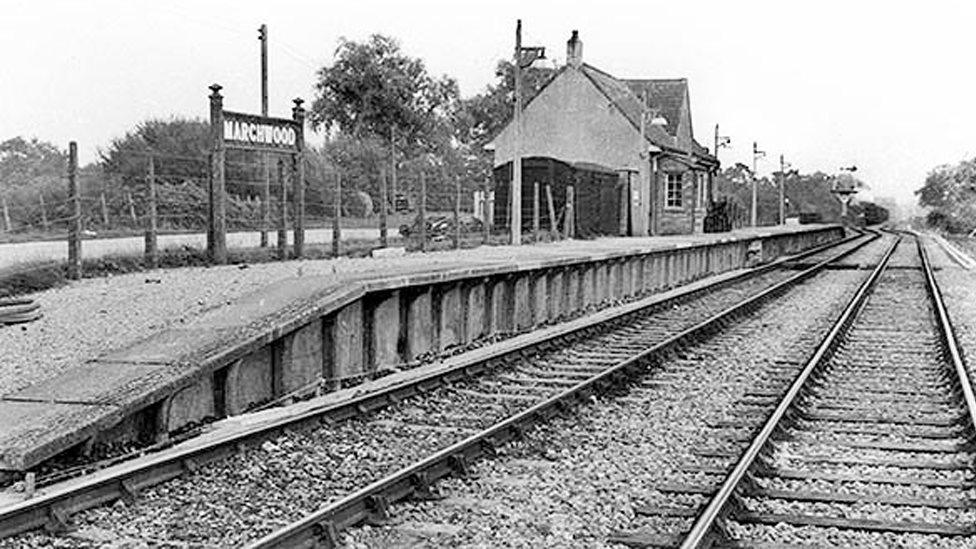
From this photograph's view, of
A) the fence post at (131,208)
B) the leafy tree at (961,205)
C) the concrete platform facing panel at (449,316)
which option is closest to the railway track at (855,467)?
the concrete platform facing panel at (449,316)

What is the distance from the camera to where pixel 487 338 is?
16219 millimetres

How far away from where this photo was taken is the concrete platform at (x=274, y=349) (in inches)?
313

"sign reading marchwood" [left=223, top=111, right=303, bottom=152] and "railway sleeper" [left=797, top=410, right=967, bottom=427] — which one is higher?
"sign reading marchwood" [left=223, top=111, right=303, bottom=152]

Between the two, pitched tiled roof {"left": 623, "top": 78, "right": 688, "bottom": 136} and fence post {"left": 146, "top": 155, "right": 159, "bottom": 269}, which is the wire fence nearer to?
fence post {"left": 146, "top": 155, "right": 159, "bottom": 269}

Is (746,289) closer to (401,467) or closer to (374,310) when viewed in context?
(374,310)

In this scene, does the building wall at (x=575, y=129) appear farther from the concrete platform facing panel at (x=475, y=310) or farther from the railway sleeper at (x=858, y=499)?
the railway sleeper at (x=858, y=499)

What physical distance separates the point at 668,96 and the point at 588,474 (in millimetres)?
50446

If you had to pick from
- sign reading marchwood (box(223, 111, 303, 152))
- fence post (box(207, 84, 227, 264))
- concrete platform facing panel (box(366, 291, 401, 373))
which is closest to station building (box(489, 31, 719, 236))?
sign reading marchwood (box(223, 111, 303, 152))

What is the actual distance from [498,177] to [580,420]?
1302 inches

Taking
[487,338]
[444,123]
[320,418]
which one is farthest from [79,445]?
[444,123]

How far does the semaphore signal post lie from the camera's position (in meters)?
17.5

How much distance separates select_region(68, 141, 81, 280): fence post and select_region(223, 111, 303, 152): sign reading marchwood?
2.37m

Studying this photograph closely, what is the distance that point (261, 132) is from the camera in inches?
727

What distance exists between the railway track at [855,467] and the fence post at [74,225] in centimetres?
957
